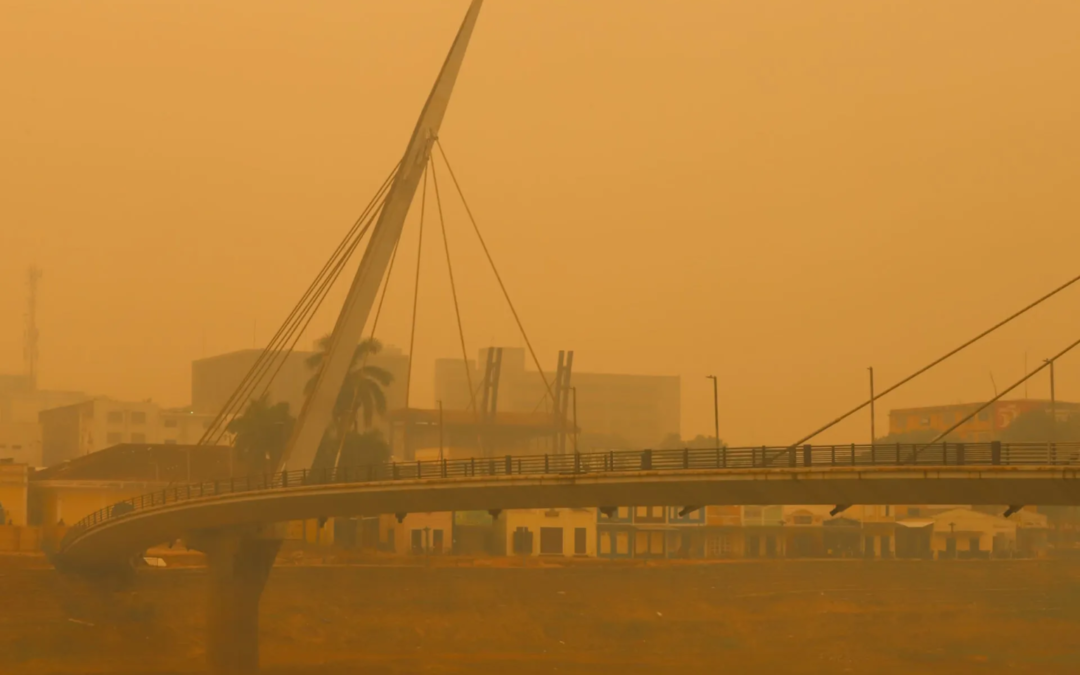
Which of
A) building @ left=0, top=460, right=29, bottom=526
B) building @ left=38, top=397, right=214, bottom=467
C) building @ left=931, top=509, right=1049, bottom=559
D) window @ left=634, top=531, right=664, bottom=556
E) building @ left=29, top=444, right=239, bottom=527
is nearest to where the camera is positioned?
building @ left=0, top=460, right=29, bottom=526

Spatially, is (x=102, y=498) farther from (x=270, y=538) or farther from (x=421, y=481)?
(x=421, y=481)

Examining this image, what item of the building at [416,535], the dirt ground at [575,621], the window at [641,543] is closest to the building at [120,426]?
the building at [416,535]

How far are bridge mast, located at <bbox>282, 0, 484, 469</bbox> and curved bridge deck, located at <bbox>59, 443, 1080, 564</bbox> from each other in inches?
98.9

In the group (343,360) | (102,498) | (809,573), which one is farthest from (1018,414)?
(343,360)

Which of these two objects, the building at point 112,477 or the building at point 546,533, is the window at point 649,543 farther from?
the building at point 112,477

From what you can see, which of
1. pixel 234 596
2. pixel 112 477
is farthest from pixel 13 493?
pixel 234 596

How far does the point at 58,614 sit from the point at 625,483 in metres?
34.3

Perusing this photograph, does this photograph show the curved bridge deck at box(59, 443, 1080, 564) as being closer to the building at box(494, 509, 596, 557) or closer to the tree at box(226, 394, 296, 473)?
the tree at box(226, 394, 296, 473)

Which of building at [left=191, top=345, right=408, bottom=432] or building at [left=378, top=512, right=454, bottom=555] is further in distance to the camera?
building at [left=191, top=345, right=408, bottom=432]

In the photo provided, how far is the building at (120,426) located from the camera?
488 feet

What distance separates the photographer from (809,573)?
96750 mm

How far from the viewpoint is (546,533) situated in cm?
10425

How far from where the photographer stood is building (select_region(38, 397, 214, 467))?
149m

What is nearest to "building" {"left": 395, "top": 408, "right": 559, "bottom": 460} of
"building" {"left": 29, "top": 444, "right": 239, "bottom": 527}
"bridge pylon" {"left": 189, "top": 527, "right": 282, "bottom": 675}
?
"building" {"left": 29, "top": 444, "right": 239, "bottom": 527}
